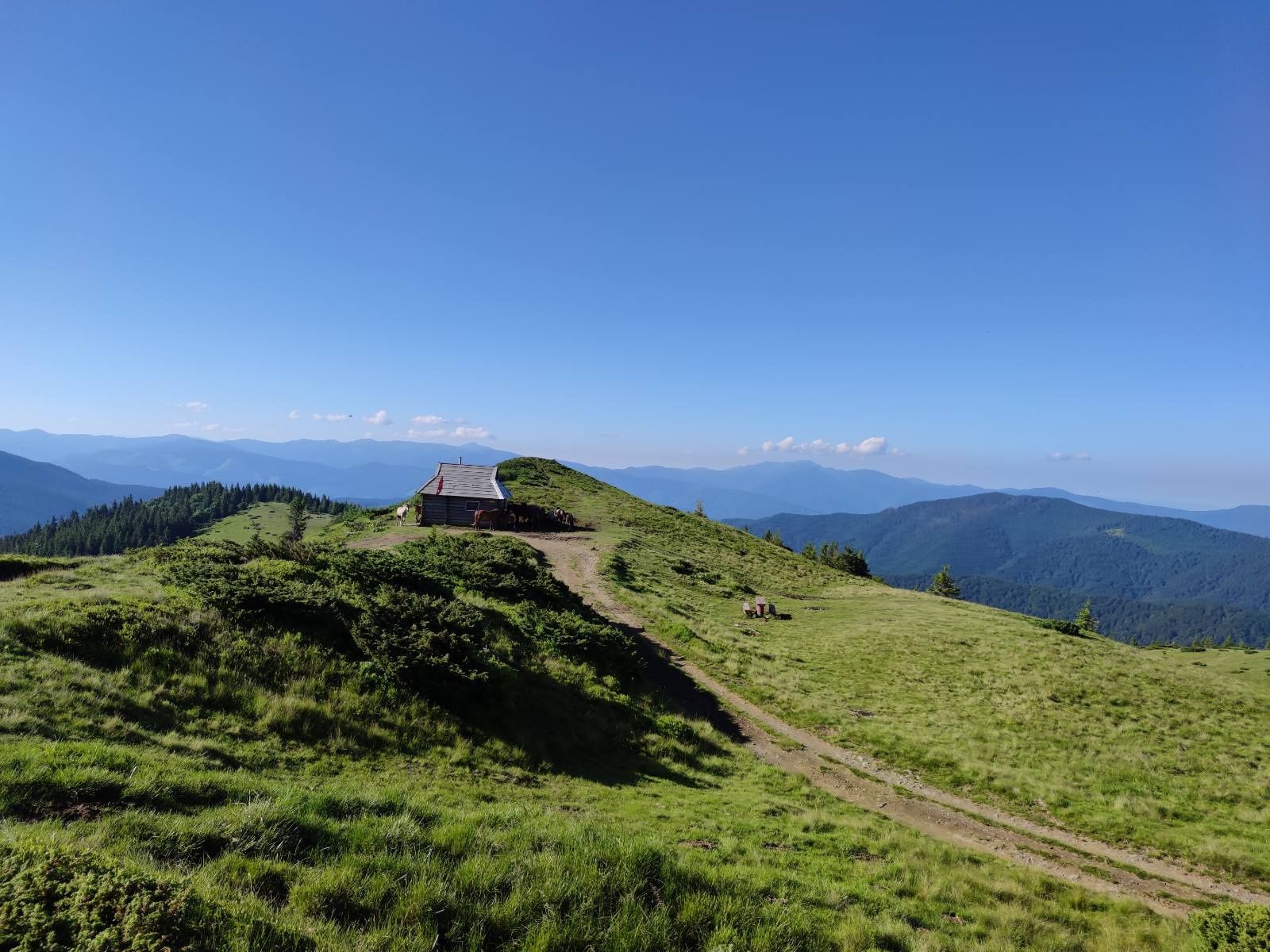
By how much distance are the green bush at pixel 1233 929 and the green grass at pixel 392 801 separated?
1.45 metres

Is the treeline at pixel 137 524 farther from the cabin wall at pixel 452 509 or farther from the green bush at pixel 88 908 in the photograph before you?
the green bush at pixel 88 908

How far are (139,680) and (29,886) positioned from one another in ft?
27.2

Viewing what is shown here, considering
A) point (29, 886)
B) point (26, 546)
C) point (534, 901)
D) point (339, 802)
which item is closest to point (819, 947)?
point (534, 901)

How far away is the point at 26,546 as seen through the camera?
158000 mm

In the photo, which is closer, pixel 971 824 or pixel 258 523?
pixel 971 824

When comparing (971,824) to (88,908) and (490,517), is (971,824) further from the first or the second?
(490,517)

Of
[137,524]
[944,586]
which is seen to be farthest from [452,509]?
[137,524]

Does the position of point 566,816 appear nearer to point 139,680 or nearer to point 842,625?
point 139,680

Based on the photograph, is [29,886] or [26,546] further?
[26,546]

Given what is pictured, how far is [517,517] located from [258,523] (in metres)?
141

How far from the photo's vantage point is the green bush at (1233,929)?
7.26 meters

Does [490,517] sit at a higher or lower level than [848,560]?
higher

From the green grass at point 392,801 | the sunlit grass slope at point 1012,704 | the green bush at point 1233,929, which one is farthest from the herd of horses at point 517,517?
the green bush at point 1233,929

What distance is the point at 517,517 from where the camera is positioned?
170ft
